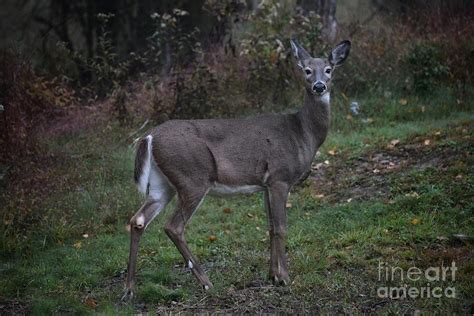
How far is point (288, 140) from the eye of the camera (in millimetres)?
6938

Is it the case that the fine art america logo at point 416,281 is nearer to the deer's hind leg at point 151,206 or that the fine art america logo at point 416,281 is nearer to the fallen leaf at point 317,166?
the deer's hind leg at point 151,206

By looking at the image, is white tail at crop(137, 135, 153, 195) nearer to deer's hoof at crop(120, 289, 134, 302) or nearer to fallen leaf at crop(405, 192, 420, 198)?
deer's hoof at crop(120, 289, 134, 302)

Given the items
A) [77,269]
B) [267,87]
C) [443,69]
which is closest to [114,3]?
[267,87]

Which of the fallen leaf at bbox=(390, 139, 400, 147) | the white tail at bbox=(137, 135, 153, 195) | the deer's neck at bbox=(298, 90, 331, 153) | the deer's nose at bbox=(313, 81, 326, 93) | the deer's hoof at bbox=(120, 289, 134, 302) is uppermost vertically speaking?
the deer's nose at bbox=(313, 81, 326, 93)

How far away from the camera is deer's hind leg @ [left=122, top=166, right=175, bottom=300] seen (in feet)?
21.4

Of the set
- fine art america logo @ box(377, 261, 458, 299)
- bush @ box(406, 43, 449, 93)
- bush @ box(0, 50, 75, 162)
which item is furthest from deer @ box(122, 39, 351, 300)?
bush @ box(406, 43, 449, 93)

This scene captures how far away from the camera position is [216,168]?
21.7ft

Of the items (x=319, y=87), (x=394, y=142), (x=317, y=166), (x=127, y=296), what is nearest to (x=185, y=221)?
(x=127, y=296)

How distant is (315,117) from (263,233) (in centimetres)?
163

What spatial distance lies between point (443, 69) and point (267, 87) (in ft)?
9.34

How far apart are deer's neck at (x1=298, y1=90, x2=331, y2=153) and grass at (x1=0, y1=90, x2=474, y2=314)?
1.09 metres

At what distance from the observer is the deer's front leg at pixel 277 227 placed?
656 cm

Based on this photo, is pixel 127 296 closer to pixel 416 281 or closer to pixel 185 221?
pixel 185 221

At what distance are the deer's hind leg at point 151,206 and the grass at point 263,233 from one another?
0.40 meters
